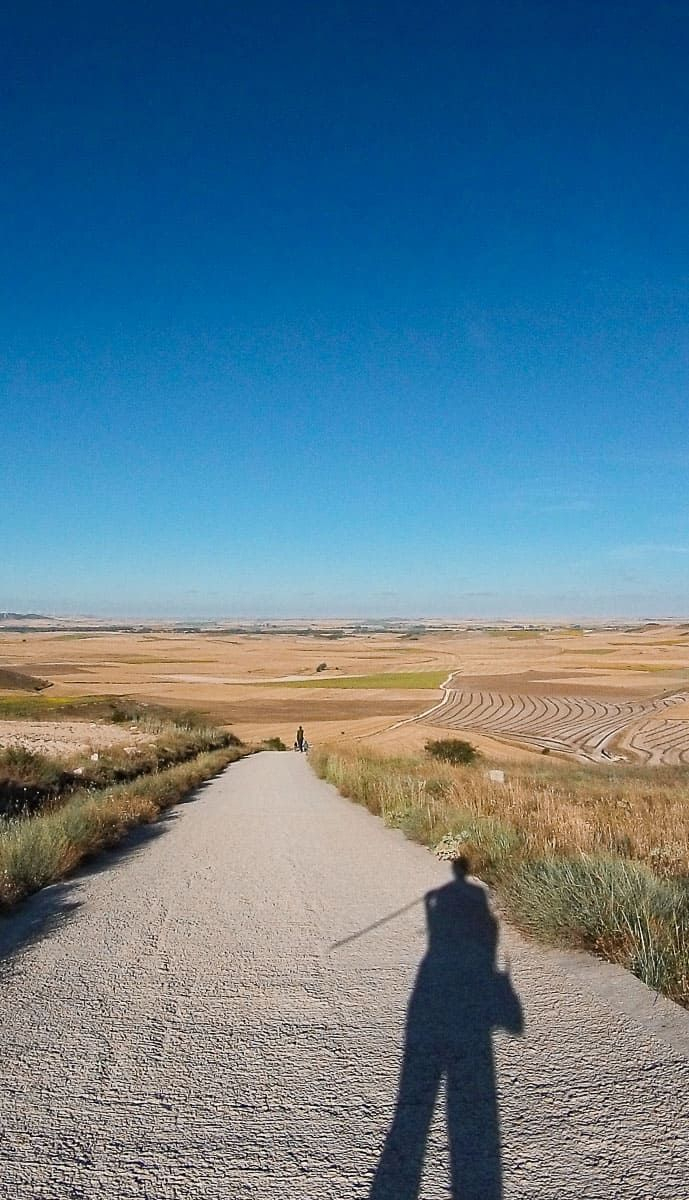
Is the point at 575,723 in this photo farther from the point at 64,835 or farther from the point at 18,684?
the point at 64,835

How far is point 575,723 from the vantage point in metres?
65.1

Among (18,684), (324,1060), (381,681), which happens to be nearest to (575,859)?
(324,1060)

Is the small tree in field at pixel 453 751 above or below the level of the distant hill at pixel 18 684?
above

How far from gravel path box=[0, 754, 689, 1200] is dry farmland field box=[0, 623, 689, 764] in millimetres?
36244

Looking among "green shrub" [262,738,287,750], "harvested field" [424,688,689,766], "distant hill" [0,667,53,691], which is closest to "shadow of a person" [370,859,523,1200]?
"harvested field" [424,688,689,766]

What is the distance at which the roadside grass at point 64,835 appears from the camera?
7.59 meters

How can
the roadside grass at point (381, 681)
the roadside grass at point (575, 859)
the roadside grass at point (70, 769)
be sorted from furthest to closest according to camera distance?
the roadside grass at point (381, 681), the roadside grass at point (70, 769), the roadside grass at point (575, 859)

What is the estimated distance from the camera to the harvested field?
161 feet

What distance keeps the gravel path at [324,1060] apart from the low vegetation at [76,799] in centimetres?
114

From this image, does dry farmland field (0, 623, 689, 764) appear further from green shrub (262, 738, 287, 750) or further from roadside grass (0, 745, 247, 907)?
roadside grass (0, 745, 247, 907)

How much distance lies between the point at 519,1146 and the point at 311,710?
7058cm

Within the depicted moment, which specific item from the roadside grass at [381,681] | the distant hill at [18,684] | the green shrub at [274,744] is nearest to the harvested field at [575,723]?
the roadside grass at [381,681]

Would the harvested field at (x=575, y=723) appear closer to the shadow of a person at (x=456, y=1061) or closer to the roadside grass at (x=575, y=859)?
the roadside grass at (x=575, y=859)

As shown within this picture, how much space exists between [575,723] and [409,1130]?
217ft
